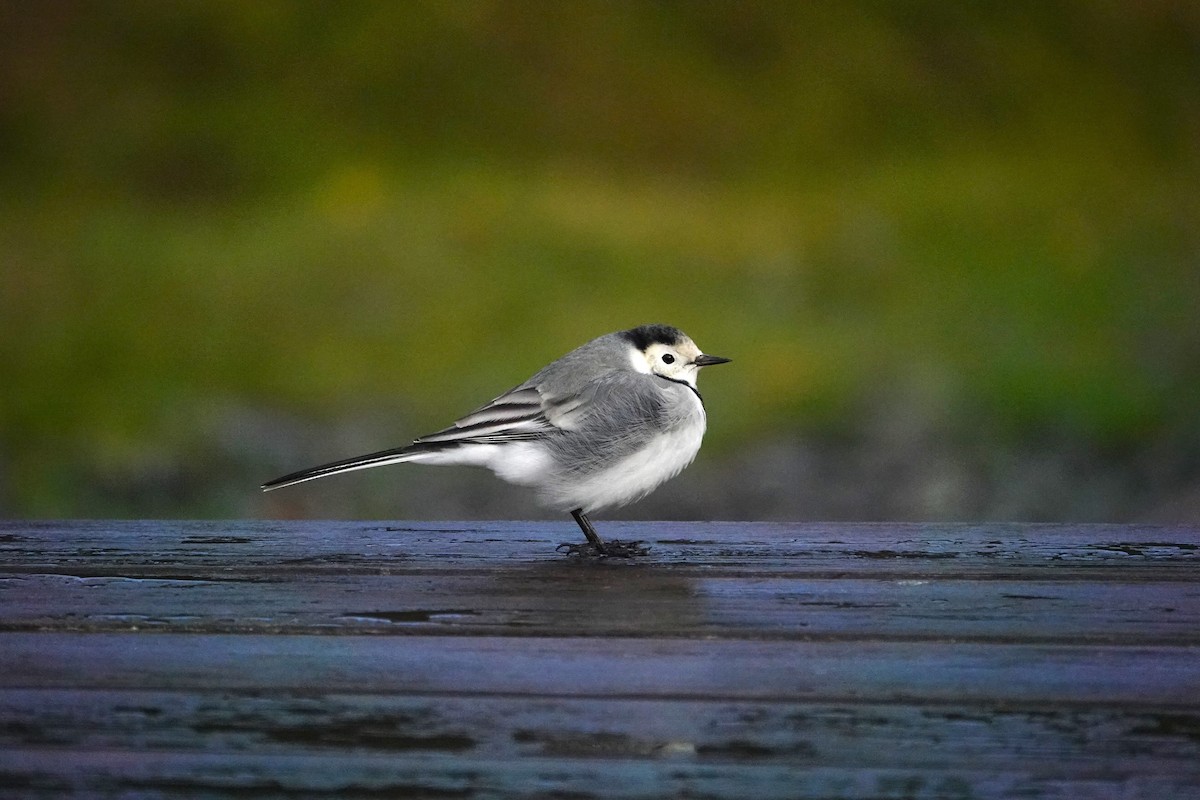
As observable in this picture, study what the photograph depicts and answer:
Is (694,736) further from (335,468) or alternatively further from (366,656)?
(335,468)

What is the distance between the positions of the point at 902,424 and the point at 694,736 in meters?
6.75

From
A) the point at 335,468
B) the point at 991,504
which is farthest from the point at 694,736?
the point at 991,504

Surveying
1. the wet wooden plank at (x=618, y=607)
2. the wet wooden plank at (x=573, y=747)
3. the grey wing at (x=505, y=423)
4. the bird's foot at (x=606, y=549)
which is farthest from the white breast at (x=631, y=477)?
the wet wooden plank at (x=573, y=747)

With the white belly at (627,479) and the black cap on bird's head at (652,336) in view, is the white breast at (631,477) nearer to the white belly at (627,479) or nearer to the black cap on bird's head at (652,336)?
the white belly at (627,479)

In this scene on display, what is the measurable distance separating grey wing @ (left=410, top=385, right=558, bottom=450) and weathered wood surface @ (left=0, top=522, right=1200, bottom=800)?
1.67 ft

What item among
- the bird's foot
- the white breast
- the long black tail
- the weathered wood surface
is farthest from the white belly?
the weathered wood surface

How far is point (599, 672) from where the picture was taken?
158cm

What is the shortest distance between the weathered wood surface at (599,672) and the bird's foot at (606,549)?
0.09 meters

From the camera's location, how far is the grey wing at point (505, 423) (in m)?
3.04

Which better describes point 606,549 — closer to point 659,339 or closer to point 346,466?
point 346,466

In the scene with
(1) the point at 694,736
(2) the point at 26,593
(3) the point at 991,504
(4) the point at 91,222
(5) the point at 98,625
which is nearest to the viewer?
(1) the point at 694,736

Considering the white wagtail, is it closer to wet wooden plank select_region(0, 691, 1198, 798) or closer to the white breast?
the white breast

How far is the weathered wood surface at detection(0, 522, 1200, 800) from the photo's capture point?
1.25 metres

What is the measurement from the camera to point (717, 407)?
7.89 metres
